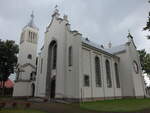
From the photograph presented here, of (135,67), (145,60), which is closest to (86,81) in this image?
(135,67)

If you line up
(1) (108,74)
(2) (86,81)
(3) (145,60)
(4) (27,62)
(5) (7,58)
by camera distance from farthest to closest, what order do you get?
(3) (145,60), (4) (27,62), (5) (7,58), (1) (108,74), (2) (86,81)

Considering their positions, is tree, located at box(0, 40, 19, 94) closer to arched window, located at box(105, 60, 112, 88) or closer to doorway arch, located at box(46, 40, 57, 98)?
doorway arch, located at box(46, 40, 57, 98)

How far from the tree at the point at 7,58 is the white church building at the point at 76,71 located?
2.58 m


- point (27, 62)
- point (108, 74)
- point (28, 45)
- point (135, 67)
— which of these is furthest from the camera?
point (28, 45)

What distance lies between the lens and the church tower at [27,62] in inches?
1367

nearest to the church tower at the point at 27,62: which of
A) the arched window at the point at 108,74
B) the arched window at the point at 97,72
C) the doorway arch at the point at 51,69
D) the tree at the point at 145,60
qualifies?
the doorway arch at the point at 51,69

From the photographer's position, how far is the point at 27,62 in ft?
126

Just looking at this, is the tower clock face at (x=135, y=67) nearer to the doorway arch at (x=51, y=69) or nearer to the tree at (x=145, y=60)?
the tree at (x=145, y=60)

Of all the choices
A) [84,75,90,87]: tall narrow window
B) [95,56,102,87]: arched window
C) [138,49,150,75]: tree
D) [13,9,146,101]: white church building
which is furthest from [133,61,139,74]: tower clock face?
[84,75,90,87]: tall narrow window

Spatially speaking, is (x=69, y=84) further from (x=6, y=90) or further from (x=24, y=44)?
(x=6, y=90)

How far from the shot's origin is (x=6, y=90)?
46.6m

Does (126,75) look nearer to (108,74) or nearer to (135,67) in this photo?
(135,67)

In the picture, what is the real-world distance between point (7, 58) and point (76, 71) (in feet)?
81.5

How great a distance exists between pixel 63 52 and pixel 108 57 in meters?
11.0
